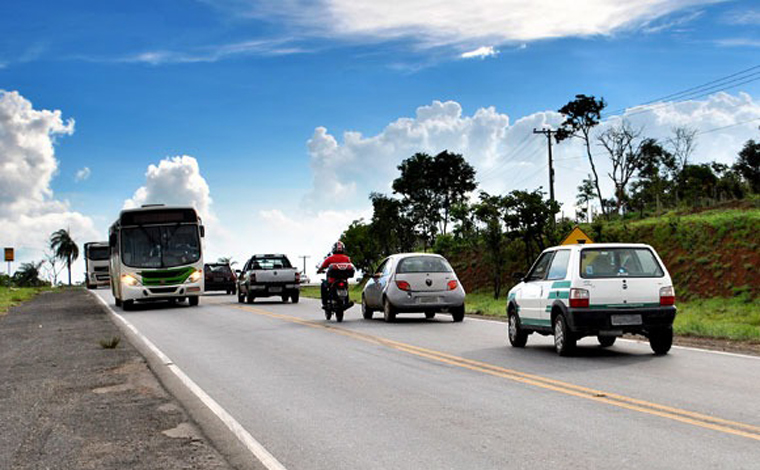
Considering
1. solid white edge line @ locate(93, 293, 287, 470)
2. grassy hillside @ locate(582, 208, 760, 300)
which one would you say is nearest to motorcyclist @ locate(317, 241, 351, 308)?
solid white edge line @ locate(93, 293, 287, 470)

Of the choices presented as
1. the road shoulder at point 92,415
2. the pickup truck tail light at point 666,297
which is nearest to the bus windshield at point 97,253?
the road shoulder at point 92,415

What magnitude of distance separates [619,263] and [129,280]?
791 inches

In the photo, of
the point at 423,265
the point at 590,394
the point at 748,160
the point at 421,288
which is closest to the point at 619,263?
the point at 590,394

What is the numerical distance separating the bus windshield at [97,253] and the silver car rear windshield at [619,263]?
60.1m

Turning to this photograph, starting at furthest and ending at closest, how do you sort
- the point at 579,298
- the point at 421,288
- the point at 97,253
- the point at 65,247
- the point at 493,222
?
the point at 65,247 → the point at 97,253 → the point at 493,222 → the point at 421,288 → the point at 579,298

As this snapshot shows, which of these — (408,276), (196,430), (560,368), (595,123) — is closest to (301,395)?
(196,430)

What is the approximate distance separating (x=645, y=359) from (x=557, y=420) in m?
5.42

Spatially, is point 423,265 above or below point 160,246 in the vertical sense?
below

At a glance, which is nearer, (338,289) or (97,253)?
(338,289)

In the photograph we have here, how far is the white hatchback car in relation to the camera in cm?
1280

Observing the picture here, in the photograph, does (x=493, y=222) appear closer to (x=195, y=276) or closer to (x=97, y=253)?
(x=195, y=276)

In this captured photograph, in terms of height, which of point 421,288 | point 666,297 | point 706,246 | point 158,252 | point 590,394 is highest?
point 158,252

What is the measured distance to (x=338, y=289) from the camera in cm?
2209

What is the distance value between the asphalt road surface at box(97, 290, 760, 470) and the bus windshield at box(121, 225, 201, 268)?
13.4 metres
